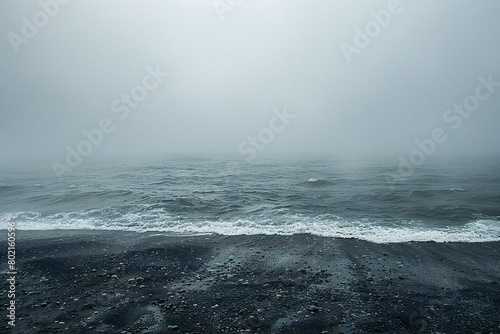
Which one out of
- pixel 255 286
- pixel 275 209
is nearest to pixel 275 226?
pixel 275 209

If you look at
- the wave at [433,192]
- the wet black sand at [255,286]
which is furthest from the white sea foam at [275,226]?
the wave at [433,192]

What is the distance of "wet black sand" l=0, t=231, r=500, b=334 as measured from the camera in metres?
8.88

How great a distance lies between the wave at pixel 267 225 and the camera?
17.8 meters

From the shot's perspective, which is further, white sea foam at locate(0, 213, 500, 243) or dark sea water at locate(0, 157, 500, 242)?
dark sea water at locate(0, 157, 500, 242)

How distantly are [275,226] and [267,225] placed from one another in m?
0.66

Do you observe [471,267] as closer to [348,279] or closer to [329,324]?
[348,279]

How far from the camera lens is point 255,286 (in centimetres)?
1127

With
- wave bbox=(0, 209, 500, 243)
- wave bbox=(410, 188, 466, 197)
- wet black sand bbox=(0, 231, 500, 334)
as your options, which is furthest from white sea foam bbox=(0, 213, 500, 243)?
wave bbox=(410, 188, 466, 197)

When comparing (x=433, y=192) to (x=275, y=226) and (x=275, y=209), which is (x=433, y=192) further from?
(x=275, y=226)

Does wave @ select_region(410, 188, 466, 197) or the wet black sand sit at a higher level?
the wet black sand

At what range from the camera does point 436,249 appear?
15.3m

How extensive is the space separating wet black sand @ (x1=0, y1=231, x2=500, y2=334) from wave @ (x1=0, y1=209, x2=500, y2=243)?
1.59m

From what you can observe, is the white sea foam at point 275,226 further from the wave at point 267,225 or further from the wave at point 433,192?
the wave at point 433,192

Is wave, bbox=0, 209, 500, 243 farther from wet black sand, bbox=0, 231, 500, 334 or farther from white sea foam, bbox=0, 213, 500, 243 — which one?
wet black sand, bbox=0, 231, 500, 334
